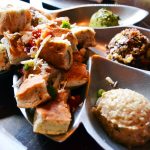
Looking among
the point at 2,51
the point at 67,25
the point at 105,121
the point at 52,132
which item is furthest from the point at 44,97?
the point at 67,25

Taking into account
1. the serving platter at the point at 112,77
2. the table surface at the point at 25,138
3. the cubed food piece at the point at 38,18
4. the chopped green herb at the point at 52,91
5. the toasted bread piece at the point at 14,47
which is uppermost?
the cubed food piece at the point at 38,18

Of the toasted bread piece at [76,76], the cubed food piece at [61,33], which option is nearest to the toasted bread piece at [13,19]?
the cubed food piece at [61,33]

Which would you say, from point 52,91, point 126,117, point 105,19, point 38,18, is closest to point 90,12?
point 105,19

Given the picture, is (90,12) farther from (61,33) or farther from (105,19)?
(61,33)

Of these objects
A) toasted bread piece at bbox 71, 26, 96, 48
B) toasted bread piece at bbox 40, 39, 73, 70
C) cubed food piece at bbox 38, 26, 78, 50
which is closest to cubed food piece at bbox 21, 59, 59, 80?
toasted bread piece at bbox 40, 39, 73, 70

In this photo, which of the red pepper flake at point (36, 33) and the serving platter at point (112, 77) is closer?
the serving platter at point (112, 77)

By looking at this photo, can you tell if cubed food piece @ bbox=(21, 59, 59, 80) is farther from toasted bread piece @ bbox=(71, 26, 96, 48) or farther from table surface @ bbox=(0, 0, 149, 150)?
toasted bread piece @ bbox=(71, 26, 96, 48)

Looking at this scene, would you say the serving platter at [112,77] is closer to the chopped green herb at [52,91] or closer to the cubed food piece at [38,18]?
the chopped green herb at [52,91]

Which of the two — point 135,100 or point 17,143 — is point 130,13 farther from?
point 17,143
